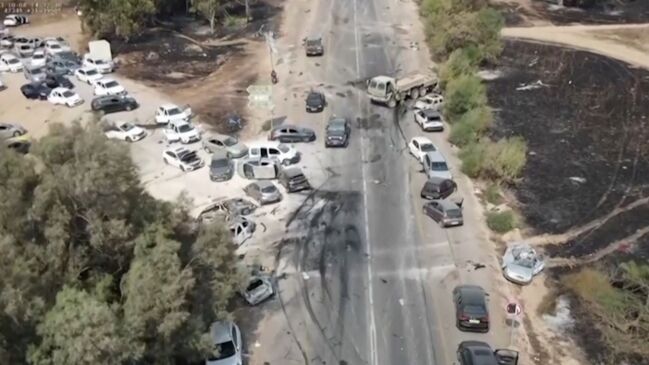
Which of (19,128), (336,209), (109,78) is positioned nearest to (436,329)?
(336,209)

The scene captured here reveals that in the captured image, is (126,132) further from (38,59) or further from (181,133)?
(38,59)

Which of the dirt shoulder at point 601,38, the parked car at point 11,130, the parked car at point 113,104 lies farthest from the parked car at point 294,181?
the dirt shoulder at point 601,38

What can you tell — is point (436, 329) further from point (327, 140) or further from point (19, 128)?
point (19, 128)

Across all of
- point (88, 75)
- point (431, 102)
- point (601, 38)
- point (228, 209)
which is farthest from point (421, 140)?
point (601, 38)

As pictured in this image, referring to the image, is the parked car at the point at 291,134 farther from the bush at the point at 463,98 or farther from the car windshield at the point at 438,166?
the bush at the point at 463,98

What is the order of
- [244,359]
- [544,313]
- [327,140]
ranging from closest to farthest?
1. [244,359]
2. [544,313]
3. [327,140]

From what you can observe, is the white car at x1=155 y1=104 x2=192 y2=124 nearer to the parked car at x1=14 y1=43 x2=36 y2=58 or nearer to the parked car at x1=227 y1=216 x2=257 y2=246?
the parked car at x1=227 y1=216 x2=257 y2=246
